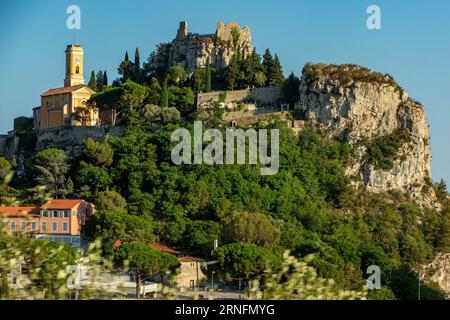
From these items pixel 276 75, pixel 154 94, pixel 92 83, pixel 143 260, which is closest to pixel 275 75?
pixel 276 75

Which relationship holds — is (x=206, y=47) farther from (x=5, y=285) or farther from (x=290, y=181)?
(x=5, y=285)

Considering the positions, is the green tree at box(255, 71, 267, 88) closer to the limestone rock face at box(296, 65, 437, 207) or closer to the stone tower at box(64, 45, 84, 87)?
the limestone rock face at box(296, 65, 437, 207)

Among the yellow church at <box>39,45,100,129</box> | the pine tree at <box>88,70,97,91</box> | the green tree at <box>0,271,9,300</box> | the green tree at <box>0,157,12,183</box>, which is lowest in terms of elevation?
the green tree at <box>0,271,9,300</box>

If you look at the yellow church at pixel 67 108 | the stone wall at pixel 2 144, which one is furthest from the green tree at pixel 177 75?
the stone wall at pixel 2 144

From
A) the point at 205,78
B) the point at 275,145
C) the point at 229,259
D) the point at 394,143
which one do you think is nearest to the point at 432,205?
the point at 394,143

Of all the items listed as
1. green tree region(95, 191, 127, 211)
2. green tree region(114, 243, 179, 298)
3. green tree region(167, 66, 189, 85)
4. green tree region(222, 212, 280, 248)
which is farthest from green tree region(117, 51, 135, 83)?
green tree region(114, 243, 179, 298)

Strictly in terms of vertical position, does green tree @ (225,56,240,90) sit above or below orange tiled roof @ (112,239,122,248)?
above
